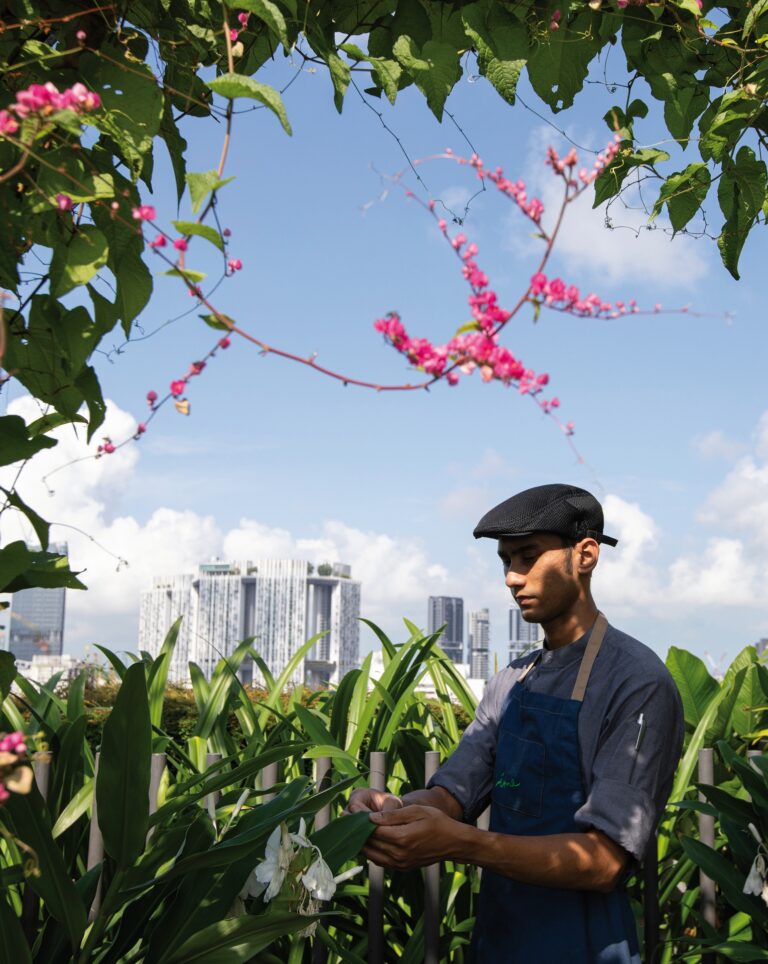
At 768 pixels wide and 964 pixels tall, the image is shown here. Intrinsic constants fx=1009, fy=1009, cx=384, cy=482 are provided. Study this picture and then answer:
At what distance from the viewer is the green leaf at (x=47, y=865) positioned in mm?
1619

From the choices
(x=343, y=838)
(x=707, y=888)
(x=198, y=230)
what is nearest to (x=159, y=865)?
(x=343, y=838)

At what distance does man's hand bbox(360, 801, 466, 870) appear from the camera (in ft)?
5.64

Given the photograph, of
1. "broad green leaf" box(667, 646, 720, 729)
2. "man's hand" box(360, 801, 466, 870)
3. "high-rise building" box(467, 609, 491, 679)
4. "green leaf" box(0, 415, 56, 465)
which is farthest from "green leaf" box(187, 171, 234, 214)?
"high-rise building" box(467, 609, 491, 679)

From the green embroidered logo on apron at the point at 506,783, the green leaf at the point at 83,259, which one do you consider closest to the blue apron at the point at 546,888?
the green embroidered logo on apron at the point at 506,783

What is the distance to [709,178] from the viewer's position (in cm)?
215

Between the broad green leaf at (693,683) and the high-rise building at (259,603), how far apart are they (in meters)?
117

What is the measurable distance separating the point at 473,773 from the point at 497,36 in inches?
54.8

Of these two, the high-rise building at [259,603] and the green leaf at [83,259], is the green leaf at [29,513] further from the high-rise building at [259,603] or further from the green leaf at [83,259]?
the high-rise building at [259,603]

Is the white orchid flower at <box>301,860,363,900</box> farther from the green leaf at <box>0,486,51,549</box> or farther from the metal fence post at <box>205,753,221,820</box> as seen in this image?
the green leaf at <box>0,486,51,549</box>

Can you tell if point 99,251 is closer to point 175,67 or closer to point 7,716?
point 175,67

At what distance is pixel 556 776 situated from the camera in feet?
6.04

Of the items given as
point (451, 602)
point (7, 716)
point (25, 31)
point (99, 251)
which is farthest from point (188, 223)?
point (451, 602)

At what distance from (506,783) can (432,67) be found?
1275 mm

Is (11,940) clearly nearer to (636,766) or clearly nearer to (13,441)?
(13,441)
